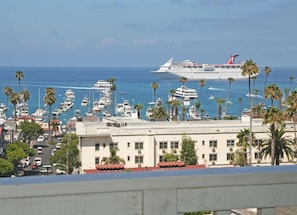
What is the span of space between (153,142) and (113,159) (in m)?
1.60

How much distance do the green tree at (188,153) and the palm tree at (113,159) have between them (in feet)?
6.97

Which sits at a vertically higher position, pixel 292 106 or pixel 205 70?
pixel 205 70

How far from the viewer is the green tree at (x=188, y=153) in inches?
642

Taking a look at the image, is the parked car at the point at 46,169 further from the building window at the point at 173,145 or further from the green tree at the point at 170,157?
the building window at the point at 173,145

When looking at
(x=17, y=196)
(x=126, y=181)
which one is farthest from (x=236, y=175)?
(x=17, y=196)

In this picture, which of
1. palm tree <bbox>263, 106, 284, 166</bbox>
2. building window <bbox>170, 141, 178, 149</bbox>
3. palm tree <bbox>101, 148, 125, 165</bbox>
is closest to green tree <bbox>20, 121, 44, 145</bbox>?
palm tree <bbox>101, 148, 125, 165</bbox>

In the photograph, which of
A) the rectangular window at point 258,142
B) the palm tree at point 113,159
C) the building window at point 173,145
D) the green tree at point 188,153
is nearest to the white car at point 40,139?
the palm tree at point 113,159

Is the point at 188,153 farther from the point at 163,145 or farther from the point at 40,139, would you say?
the point at 40,139

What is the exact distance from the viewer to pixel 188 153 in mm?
16391

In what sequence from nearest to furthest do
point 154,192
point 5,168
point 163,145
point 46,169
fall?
point 154,192 < point 5,168 < point 163,145 < point 46,169

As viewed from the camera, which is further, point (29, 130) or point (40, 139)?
point (40, 139)

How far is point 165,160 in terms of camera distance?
16578 millimetres

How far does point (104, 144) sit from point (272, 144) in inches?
222

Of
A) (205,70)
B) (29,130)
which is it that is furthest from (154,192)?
(205,70)
